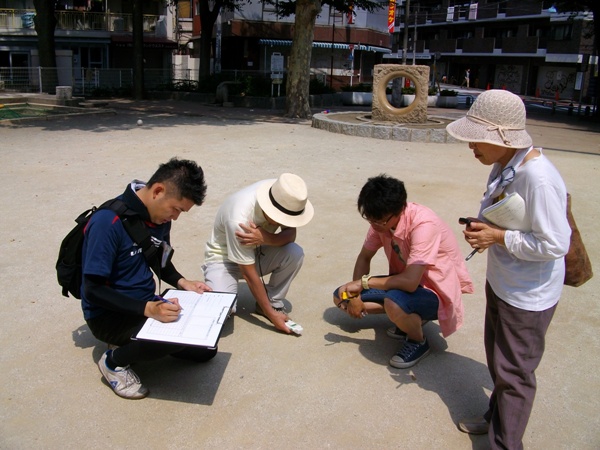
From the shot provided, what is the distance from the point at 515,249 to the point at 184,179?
1505mm

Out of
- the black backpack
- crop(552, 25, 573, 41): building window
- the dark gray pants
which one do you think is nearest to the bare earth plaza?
the dark gray pants

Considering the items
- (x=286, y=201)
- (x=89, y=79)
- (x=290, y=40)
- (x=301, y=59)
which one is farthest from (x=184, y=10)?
(x=286, y=201)

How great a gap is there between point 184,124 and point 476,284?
1089 centimetres

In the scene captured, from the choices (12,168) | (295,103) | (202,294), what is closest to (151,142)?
(12,168)

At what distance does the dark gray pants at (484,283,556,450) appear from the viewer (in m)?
2.38

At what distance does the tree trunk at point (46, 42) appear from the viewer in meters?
22.1

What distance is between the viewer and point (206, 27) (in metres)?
25.1

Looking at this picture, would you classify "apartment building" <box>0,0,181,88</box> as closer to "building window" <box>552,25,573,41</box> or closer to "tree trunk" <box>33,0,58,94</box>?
"tree trunk" <box>33,0,58,94</box>

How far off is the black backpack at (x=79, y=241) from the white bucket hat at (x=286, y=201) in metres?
0.69

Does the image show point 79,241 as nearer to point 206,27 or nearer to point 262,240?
point 262,240

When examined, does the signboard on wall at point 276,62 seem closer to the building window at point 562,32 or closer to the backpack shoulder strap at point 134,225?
the backpack shoulder strap at point 134,225

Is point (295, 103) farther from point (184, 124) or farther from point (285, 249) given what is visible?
point (285, 249)

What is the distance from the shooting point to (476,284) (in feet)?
15.4

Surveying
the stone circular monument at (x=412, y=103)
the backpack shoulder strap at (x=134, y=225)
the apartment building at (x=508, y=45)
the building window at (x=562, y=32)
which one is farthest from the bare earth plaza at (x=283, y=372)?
the building window at (x=562, y=32)
